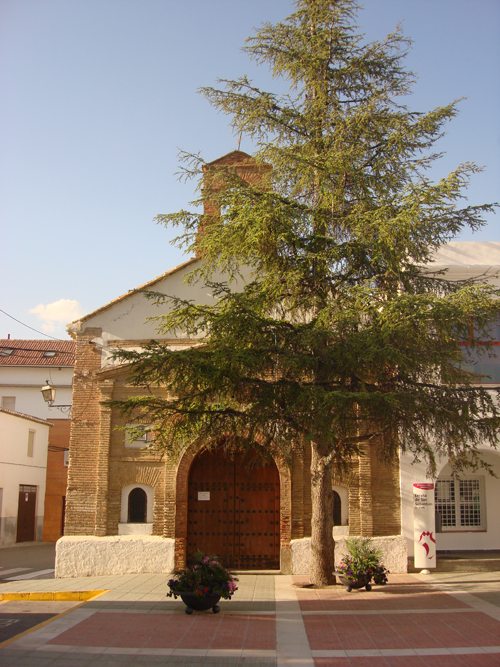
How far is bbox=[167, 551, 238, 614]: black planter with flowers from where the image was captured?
8625mm

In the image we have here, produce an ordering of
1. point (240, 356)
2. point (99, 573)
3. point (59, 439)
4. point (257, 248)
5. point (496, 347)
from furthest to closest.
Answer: point (59, 439), point (496, 347), point (99, 573), point (257, 248), point (240, 356)

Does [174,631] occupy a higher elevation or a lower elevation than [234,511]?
lower

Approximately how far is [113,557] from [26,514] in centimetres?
1520

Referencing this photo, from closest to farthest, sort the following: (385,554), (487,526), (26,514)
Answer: (385,554) → (487,526) → (26,514)

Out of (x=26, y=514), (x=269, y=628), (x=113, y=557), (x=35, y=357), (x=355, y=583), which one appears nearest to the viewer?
(x=269, y=628)

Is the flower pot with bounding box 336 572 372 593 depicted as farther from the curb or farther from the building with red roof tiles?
the building with red roof tiles

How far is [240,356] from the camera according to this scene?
8523mm

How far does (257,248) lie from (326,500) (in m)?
4.62

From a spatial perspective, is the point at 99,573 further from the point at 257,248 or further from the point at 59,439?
the point at 59,439

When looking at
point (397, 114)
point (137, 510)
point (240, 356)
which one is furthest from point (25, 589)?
point (397, 114)

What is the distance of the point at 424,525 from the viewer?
12430 millimetres

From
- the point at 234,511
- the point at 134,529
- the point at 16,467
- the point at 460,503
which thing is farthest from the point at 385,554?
the point at 16,467

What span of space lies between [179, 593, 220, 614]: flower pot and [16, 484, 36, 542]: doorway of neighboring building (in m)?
18.9

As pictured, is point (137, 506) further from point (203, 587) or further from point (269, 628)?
point (269, 628)
